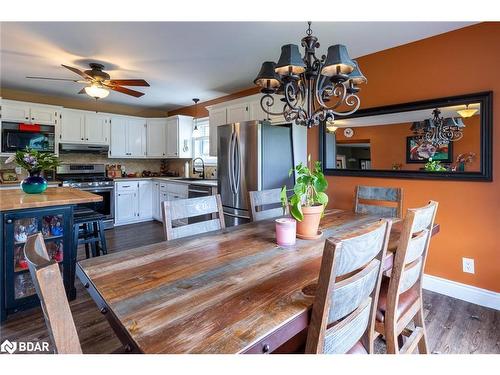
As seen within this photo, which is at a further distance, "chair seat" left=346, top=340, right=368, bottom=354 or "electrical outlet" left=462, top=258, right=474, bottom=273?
"electrical outlet" left=462, top=258, right=474, bottom=273

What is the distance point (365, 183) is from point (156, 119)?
174 inches

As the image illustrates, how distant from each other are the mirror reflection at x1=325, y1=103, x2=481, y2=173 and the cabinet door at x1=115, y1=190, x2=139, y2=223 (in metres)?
3.71

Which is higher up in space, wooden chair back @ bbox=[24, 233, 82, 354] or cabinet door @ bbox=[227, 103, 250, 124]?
cabinet door @ bbox=[227, 103, 250, 124]

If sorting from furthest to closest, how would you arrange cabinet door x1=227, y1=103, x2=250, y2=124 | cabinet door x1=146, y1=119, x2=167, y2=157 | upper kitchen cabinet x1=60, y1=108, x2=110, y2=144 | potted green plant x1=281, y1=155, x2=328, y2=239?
cabinet door x1=146, y1=119, x2=167, y2=157, upper kitchen cabinet x1=60, y1=108, x2=110, y2=144, cabinet door x1=227, y1=103, x2=250, y2=124, potted green plant x1=281, y1=155, x2=328, y2=239

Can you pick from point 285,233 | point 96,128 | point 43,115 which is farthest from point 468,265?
point 43,115

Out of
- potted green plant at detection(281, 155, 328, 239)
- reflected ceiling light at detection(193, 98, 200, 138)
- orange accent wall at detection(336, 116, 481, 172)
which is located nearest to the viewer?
potted green plant at detection(281, 155, 328, 239)

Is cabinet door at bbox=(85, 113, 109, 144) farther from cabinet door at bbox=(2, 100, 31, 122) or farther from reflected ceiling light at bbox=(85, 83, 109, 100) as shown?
reflected ceiling light at bbox=(85, 83, 109, 100)

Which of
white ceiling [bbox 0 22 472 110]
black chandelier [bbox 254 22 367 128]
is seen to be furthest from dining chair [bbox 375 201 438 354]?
white ceiling [bbox 0 22 472 110]

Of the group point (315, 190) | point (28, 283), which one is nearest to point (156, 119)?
point (28, 283)

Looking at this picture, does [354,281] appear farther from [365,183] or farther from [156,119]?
[156,119]

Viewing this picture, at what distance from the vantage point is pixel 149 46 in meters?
2.73

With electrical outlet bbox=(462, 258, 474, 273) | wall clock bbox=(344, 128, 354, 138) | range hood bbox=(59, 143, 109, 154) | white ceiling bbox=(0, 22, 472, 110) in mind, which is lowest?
electrical outlet bbox=(462, 258, 474, 273)

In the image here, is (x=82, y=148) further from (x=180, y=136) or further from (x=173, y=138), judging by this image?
(x=180, y=136)

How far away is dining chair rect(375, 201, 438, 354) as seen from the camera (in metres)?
1.16
